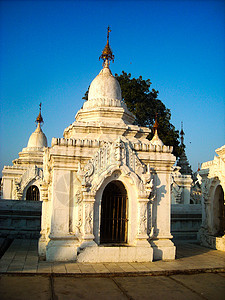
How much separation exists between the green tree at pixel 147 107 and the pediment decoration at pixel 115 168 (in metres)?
22.5

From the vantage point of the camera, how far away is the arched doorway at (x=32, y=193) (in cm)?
2538

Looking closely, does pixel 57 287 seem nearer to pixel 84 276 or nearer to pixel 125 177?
pixel 84 276

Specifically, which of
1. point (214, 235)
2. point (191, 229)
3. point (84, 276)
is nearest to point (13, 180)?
point (191, 229)

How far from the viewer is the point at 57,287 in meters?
7.85

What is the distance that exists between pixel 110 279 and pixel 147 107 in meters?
27.6

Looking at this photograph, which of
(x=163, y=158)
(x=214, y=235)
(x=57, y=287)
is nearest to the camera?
(x=57, y=287)

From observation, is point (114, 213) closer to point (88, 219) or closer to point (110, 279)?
point (88, 219)

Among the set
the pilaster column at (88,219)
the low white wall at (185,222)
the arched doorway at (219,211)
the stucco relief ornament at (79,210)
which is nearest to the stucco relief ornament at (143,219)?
the pilaster column at (88,219)

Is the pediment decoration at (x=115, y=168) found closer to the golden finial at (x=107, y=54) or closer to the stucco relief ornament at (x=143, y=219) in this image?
the stucco relief ornament at (x=143, y=219)

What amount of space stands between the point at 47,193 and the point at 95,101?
383 centimetres

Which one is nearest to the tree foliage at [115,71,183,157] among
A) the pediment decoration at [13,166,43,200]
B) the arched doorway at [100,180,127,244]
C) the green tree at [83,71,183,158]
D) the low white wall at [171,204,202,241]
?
the green tree at [83,71,183,158]

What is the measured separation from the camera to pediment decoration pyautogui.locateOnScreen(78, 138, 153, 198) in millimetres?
10719

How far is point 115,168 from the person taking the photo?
1090cm

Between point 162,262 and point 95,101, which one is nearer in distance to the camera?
point 162,262
